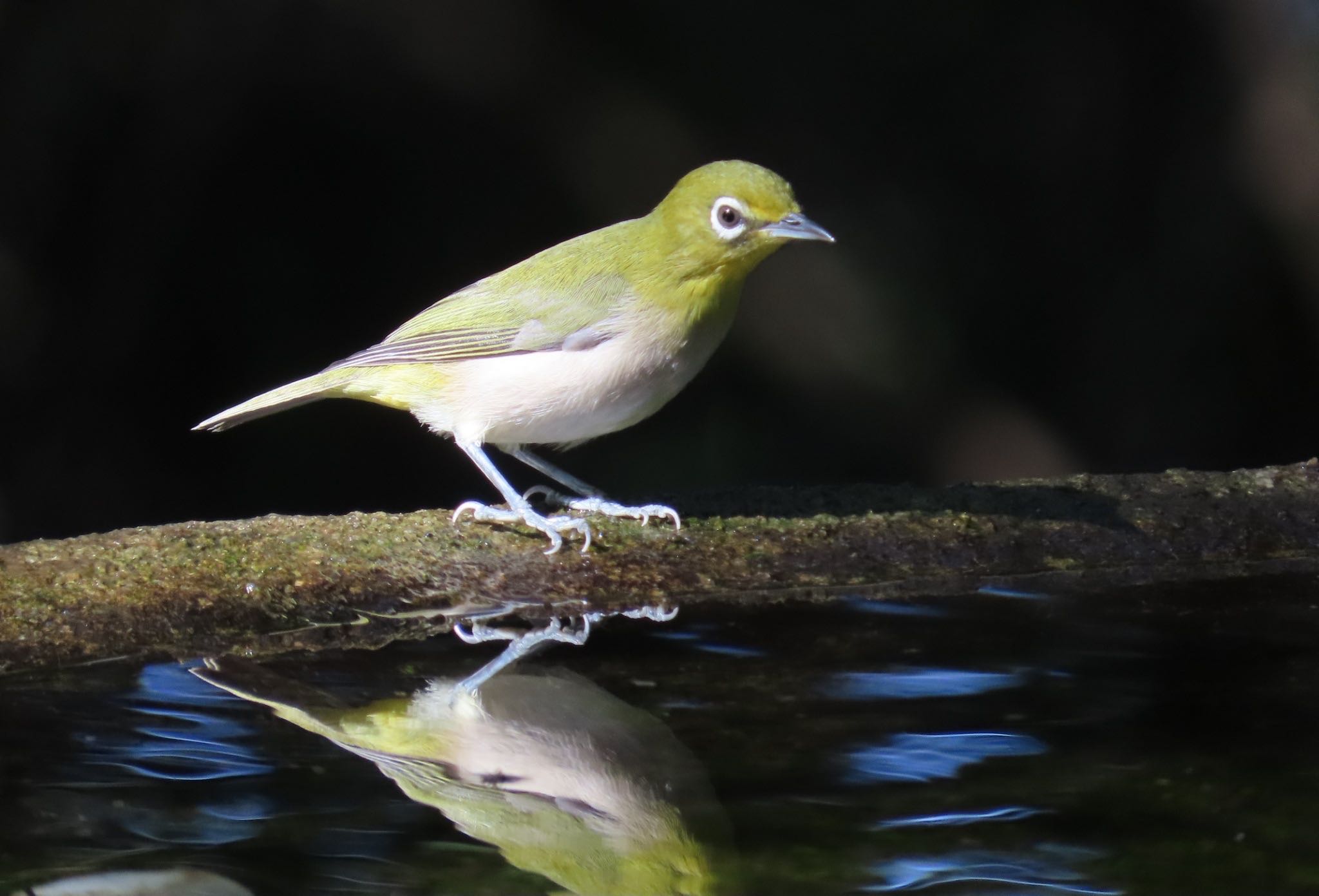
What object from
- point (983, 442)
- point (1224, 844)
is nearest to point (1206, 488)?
point (1224, 844)

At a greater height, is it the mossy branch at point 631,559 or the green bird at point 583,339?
the green bird at point 583,339

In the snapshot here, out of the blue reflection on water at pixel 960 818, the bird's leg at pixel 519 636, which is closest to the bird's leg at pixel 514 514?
the bird's leg at pixel 519 636

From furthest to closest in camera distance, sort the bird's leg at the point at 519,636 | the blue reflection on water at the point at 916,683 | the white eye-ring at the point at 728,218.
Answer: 1. the white eye-ring at the point at 728,218
2. the bird's leg at the point at 519,636
3. the blue reflection on water at the point at 916,683

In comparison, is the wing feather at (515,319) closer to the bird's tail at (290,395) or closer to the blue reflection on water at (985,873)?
the bird's tail at (290,395)

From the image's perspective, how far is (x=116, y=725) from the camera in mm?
1860

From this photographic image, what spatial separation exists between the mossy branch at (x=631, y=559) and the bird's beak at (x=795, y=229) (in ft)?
1.81

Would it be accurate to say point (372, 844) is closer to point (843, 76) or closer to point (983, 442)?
point (983, 442)

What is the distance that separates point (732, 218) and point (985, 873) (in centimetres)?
180

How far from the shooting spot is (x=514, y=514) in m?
2.98

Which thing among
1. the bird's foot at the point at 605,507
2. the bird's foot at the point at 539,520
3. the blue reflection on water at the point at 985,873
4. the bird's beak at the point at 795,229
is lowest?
the blue reflection on water at the point at 985,873

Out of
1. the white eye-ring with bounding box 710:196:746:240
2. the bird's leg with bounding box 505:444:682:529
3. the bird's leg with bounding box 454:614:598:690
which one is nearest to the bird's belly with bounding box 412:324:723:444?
the bird's leg with bounding box 505:444:682:529

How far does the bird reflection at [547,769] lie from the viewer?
1.47 metres

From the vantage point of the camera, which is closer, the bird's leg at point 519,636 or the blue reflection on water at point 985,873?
the blue reflection on water at point 985,873

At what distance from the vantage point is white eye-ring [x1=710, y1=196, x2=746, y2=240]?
2.96 meters
